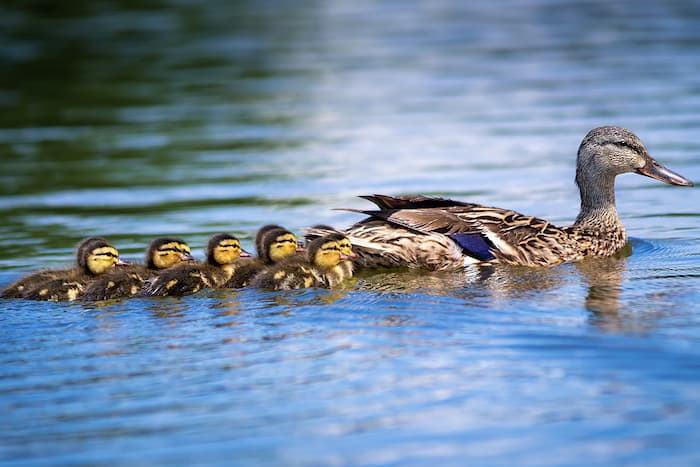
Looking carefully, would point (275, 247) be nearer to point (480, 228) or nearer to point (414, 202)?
point (414, 202)

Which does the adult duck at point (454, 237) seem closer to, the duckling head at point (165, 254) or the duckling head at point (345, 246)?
the duckling head at point (345, 246)

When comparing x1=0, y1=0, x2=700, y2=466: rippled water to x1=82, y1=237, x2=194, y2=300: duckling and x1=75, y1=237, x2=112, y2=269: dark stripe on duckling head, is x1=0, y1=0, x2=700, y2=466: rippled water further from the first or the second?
→ x1=75, y1=237, x2=112, y2=269: dark stripe on duckling head

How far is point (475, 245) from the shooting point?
861 cm

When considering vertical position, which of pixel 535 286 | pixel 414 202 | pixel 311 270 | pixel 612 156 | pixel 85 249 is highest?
pixel 612 156

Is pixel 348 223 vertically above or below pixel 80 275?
above

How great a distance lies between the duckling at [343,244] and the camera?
26.9 feet

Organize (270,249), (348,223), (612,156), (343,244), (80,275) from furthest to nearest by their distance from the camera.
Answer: (348,223)
(612,156)
(270,249)
(343,244)
(80,275)

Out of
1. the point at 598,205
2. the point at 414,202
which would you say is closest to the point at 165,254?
the point at 414,202

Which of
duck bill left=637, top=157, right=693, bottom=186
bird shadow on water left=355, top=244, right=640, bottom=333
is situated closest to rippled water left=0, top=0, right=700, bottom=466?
bird shadow on water left=355, top=244, right=640, bottom=333

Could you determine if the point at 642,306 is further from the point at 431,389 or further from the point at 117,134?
the point at 117,134

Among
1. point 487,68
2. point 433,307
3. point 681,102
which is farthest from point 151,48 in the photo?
point 433,307

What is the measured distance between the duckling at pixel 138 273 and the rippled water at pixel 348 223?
22cm

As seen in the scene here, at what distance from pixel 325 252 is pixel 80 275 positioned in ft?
4.96

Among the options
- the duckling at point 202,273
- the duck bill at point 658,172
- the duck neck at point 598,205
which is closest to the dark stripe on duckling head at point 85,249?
the duckling at point 202,273
